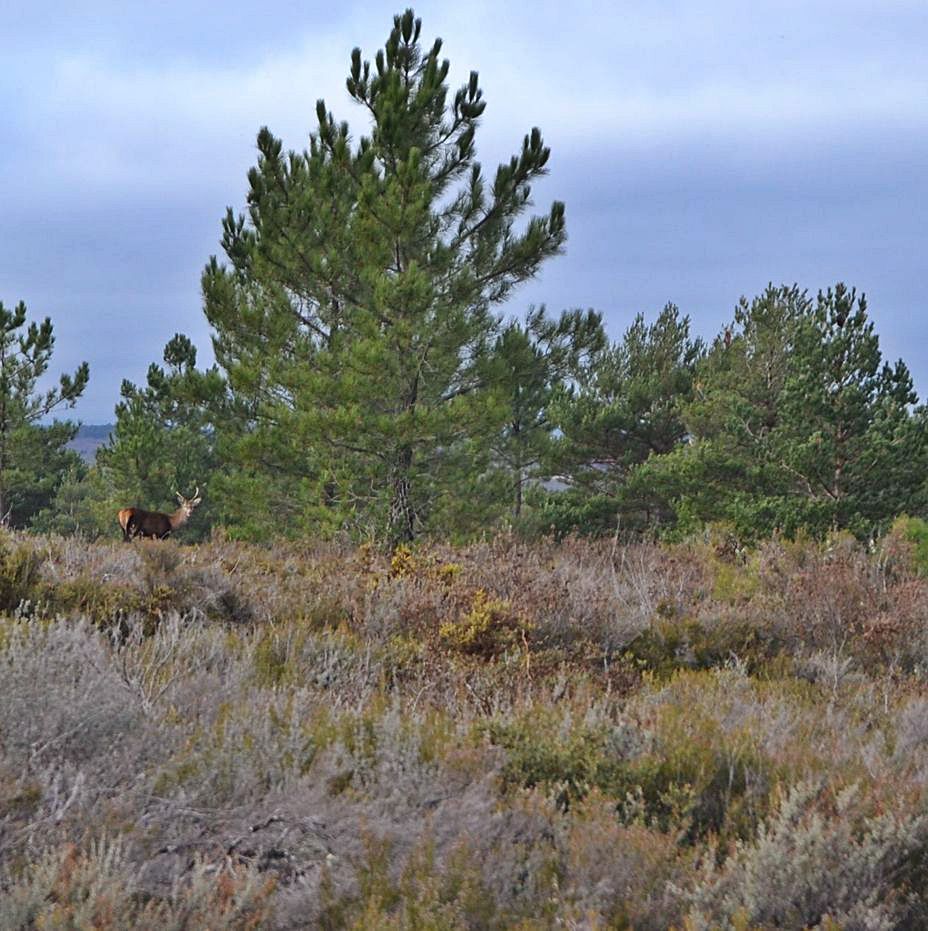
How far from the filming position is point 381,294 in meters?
15.9

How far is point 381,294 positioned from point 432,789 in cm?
1341

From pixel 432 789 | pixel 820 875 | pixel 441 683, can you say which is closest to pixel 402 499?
pixel 441 683

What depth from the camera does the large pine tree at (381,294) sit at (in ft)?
53.8

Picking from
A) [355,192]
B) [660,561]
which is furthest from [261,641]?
[355,192]

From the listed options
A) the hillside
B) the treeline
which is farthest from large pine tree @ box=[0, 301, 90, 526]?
the hillside

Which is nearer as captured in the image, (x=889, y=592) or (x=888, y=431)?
(x=889, y=592)

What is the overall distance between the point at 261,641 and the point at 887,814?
3451 millimetres

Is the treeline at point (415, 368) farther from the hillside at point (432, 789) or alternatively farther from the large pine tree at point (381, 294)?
the hillside at point (432, 789)

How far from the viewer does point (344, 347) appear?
1769 cm

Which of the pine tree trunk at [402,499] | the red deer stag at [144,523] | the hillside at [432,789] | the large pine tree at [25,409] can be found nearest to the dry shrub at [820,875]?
the hillside at [432,789]

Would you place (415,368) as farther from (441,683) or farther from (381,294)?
(441,683)

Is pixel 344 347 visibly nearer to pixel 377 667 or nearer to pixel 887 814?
pixel 377 667

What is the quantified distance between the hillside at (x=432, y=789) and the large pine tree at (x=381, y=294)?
11043 millimetres

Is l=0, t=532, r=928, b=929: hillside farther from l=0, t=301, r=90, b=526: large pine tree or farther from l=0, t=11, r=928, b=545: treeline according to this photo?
l=0, t=301, r=90, b=526: large pine tree
